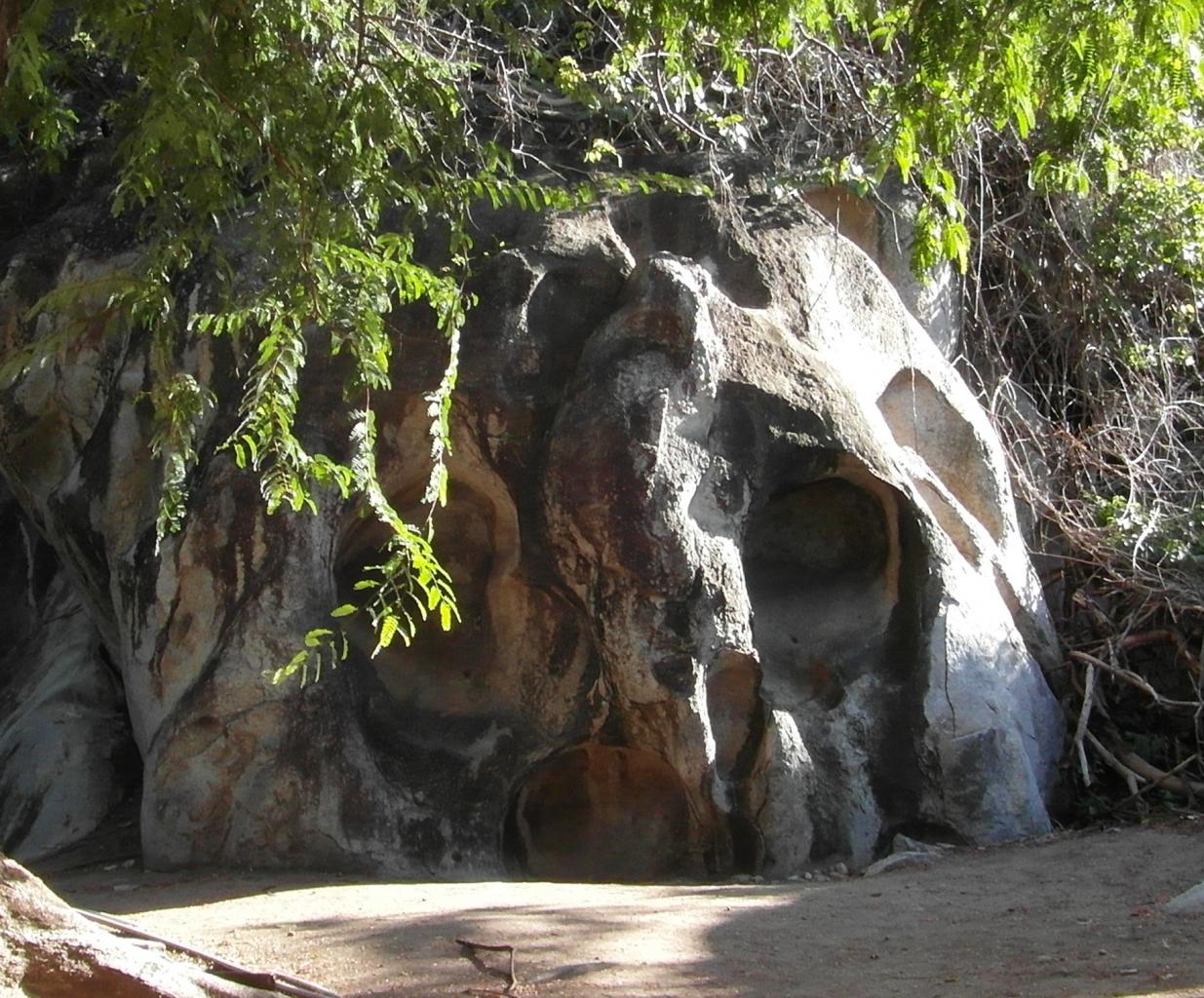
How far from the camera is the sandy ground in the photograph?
4203 millimetres

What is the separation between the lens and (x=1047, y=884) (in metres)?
5.60

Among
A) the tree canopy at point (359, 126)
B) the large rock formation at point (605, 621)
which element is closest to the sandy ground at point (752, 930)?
the large rock formation at point (605, 621)

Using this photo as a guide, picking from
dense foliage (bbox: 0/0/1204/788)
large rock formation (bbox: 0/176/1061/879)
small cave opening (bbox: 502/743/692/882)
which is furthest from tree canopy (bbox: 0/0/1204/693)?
small cave opening (bbox: 502/743/692/882)

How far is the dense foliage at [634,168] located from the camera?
4.85 metres

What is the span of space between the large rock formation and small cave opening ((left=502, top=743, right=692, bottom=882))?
0.05ft

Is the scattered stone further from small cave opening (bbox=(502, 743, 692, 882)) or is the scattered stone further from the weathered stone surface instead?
the weathered stone surface

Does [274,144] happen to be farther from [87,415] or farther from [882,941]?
[87,415]

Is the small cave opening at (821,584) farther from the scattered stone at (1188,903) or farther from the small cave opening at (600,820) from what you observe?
the scattered stone at (1188,903)

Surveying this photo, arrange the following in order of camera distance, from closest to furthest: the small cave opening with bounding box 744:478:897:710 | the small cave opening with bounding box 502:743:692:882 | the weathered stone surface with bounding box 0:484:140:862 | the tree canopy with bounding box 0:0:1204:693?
the tree canopy with bounding box 0:0:1204:693 → the small cave opening with bounding box 502:743:692:882 → the small cave opening with bounding box 744:478:897:710 → the weathered stone surface with bounding box 0:484:140:862

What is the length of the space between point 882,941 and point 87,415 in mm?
5867

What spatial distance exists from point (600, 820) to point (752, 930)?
232 cm

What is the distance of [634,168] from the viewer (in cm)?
830

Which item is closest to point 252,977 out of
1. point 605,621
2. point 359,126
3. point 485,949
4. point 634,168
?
point 485,949

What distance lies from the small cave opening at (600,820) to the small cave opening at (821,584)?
783 millimetres
